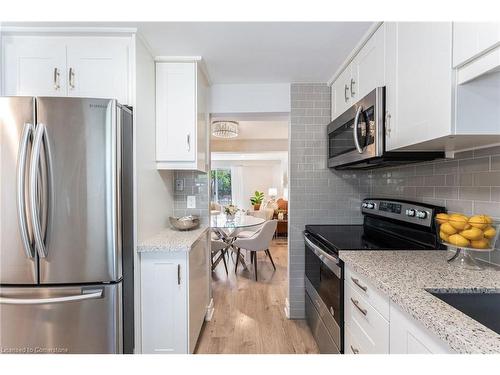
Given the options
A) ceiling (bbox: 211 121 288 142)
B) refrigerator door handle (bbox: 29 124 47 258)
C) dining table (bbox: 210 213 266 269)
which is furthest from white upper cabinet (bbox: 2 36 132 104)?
ceiling (bbox: 211 121 288 142)

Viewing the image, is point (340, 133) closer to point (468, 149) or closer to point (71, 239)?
point (468, 149)

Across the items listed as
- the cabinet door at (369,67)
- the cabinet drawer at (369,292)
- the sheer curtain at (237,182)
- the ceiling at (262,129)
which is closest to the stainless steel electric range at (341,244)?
the cabinet drawer at (369,292)

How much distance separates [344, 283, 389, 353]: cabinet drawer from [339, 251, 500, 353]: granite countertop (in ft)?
0.48

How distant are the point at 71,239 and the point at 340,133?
2.01 metres

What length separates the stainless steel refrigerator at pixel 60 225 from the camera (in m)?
1.28

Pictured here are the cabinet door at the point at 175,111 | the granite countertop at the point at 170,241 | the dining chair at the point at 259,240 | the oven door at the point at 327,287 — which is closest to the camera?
the oven door at the point at 327,287

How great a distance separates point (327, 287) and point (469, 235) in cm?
88

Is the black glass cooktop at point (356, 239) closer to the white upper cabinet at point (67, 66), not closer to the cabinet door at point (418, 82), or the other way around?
Answer: the cabinet door at point (418, 82)

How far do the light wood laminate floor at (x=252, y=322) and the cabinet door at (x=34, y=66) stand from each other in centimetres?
220

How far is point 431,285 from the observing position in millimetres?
894

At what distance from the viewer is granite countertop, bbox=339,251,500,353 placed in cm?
61

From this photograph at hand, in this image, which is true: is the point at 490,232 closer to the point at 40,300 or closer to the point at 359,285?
the point at 359,285
